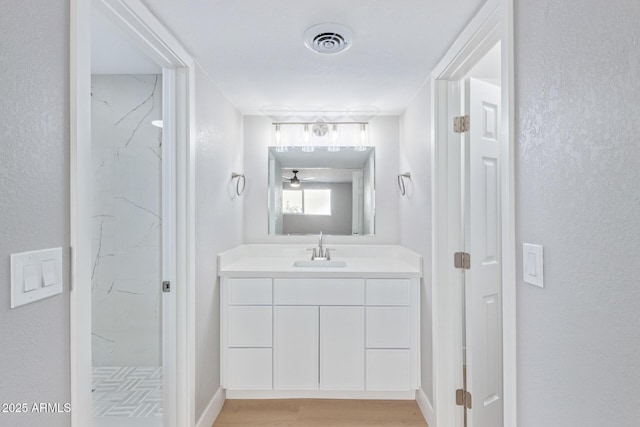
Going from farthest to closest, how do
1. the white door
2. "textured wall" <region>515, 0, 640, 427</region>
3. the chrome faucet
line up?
the chrome faucet
the white door
"textured wall" <region>515, 0, 640, 427</region>

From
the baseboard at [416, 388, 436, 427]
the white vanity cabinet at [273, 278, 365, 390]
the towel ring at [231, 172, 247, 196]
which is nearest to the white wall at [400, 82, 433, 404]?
the baseboard at [416, 388, 436, 427]

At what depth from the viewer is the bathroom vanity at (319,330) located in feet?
7.92

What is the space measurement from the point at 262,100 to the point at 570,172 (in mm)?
2236

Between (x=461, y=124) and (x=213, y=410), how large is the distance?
2274 millimetres

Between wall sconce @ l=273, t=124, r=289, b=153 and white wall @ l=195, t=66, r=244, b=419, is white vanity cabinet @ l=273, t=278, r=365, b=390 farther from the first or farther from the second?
wall sconce @ l=273, t=124, r=289, b=153

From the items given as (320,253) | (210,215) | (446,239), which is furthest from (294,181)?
(446,239)

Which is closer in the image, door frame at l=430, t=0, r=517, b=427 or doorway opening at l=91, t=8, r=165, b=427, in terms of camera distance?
door frame at l=430, t=0, r=517, b=427

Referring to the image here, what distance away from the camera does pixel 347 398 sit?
2.52 metres

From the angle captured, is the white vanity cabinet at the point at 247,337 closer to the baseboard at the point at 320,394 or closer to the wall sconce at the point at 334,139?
the baseboard at the point at 320,394

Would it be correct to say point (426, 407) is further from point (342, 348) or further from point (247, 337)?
point (247, 337)

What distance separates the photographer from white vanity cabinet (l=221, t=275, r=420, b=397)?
2.41m

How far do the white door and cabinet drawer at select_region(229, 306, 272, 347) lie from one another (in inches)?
49.5

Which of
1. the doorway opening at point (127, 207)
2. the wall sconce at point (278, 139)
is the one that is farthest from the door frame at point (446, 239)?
the doorway opening at point (127, 207)

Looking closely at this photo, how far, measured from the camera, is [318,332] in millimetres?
2430
